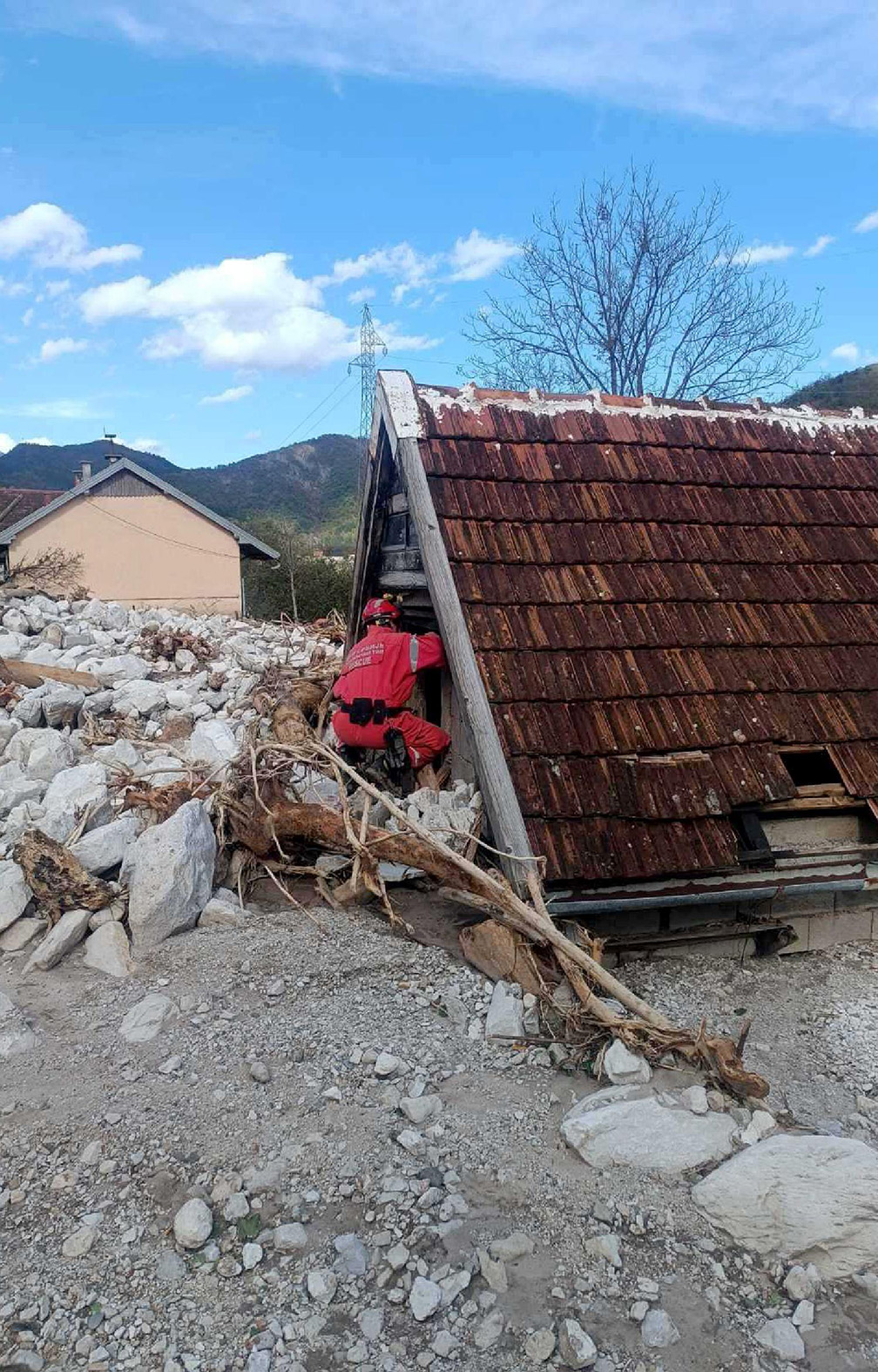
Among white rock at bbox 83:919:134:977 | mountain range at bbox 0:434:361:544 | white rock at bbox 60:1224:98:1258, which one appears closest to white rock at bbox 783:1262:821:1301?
white rock at bbox 60:1224:98:1258

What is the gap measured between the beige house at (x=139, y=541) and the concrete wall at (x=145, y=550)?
3cm

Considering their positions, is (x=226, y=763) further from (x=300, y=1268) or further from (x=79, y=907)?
(x=300, y=1268)

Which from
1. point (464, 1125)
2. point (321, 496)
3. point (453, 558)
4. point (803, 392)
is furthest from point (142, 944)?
point (321, 496)

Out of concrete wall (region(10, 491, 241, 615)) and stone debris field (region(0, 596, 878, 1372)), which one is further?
concrete wall (region(10, 491, 241, 615))

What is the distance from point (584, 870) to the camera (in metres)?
4.43

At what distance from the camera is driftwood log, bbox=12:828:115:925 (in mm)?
4973

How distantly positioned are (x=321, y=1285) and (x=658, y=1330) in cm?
105

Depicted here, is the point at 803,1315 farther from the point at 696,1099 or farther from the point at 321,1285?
the point at 321,1285

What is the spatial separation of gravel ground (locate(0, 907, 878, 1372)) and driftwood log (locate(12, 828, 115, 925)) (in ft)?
1.30

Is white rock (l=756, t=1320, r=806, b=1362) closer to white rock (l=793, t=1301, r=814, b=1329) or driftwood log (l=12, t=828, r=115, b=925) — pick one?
white rock (l=793, t=1301, r=814, b=1329)

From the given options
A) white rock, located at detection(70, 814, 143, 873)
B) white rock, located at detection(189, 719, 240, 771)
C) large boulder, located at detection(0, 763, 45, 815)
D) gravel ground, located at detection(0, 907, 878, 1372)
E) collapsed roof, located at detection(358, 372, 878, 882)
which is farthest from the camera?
white rock, located at detection(189, 719, 240, 771)

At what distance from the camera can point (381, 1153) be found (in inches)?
131

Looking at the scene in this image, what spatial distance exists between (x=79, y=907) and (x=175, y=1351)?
9.26 feet

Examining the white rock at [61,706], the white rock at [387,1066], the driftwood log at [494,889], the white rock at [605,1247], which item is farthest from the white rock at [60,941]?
the white rock at [61,706]
